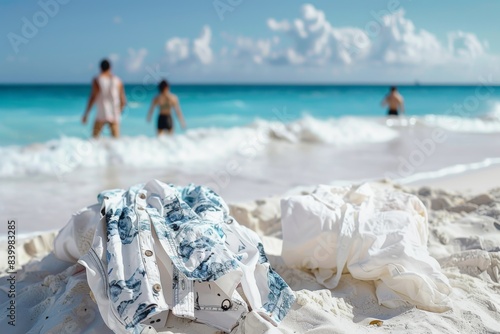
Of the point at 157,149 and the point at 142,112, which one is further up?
the point at 157,149

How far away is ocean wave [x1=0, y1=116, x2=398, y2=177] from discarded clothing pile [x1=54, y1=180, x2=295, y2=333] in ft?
16.9

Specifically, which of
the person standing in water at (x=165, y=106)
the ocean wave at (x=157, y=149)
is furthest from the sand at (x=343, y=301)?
the person standing in water at (x=165, y=106)

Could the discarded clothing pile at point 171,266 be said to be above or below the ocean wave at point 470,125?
above

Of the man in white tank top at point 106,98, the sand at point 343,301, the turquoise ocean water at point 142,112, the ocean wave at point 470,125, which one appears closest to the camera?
the sand at point 343,301

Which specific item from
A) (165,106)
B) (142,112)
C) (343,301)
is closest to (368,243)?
(343,301)

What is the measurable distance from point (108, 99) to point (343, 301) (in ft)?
22.2

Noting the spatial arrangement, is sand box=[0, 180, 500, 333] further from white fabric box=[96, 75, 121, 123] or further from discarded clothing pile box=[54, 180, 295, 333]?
white fabric box=[96, 75, 121, 123]

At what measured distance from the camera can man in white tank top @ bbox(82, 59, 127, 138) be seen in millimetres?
8531

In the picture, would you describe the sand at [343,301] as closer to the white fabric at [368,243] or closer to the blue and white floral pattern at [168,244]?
the white fabric at [368,243]

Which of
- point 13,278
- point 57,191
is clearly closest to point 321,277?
point 13,278

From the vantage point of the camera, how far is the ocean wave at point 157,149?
7805 millimetres

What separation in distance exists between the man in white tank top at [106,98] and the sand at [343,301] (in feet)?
16.7

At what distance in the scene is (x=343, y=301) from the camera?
283 centimetres

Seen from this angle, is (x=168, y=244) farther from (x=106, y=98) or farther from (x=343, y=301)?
(x=106, y=98)
